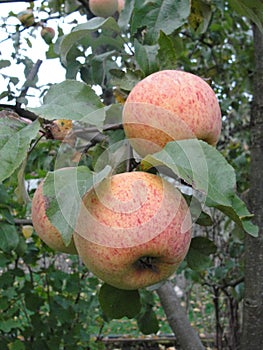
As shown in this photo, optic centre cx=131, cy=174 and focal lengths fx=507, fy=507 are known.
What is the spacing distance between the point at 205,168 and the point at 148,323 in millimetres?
1193

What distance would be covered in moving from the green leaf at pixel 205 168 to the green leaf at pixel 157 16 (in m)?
0.36

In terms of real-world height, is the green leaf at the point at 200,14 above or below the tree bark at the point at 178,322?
above

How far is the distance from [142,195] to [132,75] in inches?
Answer: 10.1

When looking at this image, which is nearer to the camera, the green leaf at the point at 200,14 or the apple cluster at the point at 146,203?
the apple cluster at the point at 146,203

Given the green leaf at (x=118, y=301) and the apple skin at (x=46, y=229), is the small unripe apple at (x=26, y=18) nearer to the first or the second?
the apple skin at (x=46, y=229)

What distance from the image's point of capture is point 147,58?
2.72ft

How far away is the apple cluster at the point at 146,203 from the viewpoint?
647 mm

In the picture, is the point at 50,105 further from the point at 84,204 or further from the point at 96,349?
the point at 96,349

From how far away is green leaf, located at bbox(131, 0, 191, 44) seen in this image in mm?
915

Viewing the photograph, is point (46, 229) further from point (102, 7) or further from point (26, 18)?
point (26, 18)

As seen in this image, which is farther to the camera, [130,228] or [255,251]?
[255,251]

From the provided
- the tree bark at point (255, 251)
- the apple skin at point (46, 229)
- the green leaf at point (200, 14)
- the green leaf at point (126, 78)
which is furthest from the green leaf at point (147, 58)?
the tree bark at point (255, 251)

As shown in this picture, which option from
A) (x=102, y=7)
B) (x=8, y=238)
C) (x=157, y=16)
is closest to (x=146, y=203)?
(x=157, y=16)

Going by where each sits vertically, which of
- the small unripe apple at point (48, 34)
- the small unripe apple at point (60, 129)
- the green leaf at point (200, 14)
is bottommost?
the small unripe apple at point (48, 34)
